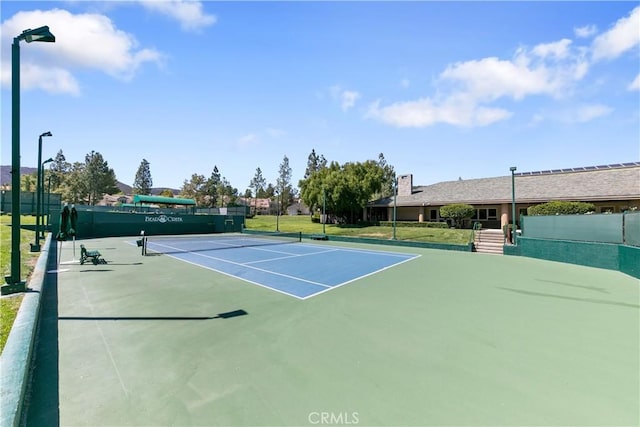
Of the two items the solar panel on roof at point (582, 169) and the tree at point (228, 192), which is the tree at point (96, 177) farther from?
the solar panel on roof at point (582, 169)

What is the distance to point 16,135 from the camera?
7.00 meters

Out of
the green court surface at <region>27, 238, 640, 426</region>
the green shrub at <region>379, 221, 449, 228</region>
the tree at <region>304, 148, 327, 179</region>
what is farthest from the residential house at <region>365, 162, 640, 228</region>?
the tree at <region>304, 148, 327, 179</region>

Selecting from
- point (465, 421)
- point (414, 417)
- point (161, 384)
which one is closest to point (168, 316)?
point (161, 384)

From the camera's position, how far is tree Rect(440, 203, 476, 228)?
28.2 metres

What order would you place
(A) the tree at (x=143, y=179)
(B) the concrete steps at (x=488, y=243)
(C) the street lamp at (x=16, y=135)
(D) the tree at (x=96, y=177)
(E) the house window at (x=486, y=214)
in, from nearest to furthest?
(C) the street lamp at (x=16, y=135) < (B) the concrete steps at (x=488, y=243) < (E) the house window at (x=486, y=214) < (D) the tree at (x=96, y=177) < (A) the tree at (x=143, y=179)

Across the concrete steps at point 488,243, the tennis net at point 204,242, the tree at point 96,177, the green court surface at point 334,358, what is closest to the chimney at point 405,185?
the concrete steps at point 488,243

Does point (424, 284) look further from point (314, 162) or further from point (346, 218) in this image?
point (314, 162)

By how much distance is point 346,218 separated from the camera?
42.9 meters

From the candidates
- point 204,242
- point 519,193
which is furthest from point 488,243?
point 204,242

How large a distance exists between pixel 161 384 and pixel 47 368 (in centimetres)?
184

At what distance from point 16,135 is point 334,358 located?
906 cm

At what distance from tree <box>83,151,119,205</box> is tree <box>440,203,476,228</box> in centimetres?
8524

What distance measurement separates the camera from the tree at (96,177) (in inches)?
2940

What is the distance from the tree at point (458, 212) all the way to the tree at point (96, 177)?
3356 inches
